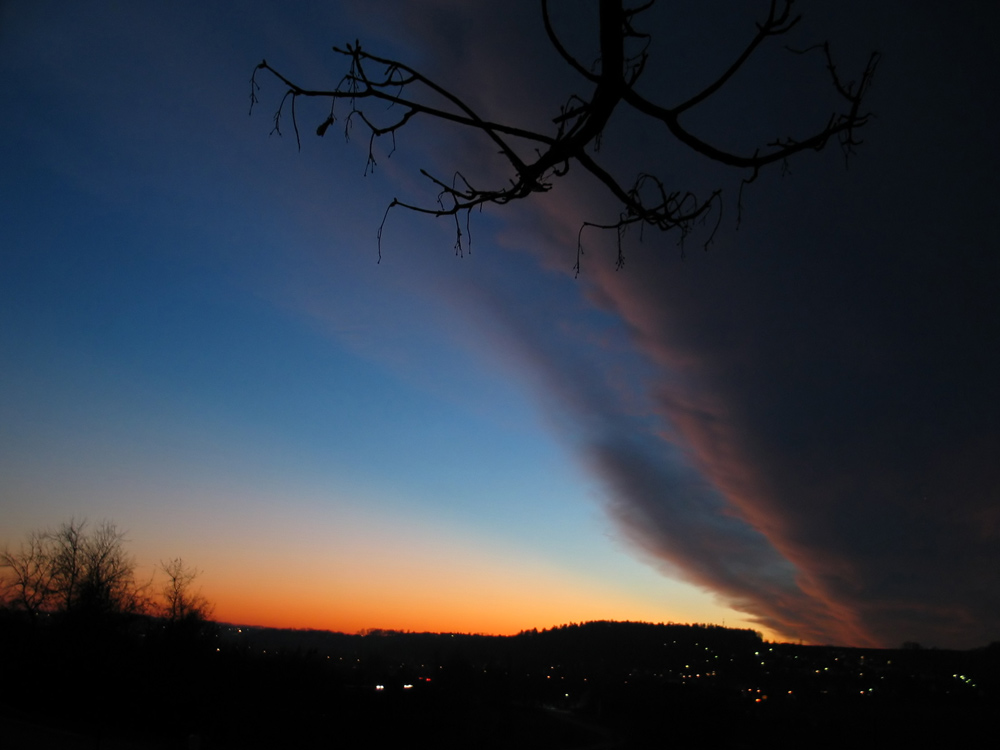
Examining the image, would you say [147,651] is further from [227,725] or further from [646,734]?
[646,734]

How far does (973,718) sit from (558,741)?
2487 cm

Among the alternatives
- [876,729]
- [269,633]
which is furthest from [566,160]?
[269,633]

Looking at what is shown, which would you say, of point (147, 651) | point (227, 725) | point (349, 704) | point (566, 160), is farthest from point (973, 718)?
point (566, 160)

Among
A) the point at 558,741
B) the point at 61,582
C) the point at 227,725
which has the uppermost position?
the point at 61,582

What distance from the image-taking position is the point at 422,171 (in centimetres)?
157

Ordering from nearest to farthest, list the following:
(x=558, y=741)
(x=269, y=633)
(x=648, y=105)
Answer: (x=648, y=105)
(x=558, y=741)
(x=269, y=633)

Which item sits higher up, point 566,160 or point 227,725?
point 566,160

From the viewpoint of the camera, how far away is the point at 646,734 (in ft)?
158

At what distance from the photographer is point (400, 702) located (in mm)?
35500

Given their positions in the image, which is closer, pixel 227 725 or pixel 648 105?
pixel 648 105

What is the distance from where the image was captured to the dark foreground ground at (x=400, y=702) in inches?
898

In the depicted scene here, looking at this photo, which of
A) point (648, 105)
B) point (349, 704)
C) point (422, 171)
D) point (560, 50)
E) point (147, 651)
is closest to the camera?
point (560, 50)

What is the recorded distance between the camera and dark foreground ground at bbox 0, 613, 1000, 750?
22.8 m

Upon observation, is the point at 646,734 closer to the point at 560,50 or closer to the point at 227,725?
the point at 227,725
